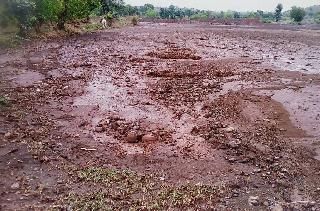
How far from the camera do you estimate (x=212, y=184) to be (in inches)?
197

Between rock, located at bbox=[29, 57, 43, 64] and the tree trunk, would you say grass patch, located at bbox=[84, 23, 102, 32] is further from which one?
rock, located at bbox=[29, 57, 43, 64]

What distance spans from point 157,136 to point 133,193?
1.87 metres

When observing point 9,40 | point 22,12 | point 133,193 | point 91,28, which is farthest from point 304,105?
point 91,28

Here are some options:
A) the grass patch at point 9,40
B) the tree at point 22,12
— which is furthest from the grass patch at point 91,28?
the grass patch at point 9,40

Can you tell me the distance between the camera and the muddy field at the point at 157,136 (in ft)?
15.4

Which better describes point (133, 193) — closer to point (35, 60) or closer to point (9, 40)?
point (35, 60)

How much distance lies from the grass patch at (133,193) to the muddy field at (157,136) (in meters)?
0.01

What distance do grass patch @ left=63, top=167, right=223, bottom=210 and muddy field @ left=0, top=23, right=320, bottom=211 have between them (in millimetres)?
12

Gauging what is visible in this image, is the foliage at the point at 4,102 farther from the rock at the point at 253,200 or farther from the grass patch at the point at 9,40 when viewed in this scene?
the grass patch at the point at 9,40

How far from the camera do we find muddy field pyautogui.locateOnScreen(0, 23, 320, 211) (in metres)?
4.69

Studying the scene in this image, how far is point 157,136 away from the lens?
6457 millimetres

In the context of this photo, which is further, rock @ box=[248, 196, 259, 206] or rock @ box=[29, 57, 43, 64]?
rock @ box=[29, 57, 43, 64]

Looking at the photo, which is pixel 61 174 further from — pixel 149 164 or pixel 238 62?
pixel 238 62

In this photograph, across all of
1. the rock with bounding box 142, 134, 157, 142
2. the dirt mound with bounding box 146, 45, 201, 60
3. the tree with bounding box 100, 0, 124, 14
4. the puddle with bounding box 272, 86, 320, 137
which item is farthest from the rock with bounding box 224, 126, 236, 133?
the tree with bounding box 100, 0, 124, 14
